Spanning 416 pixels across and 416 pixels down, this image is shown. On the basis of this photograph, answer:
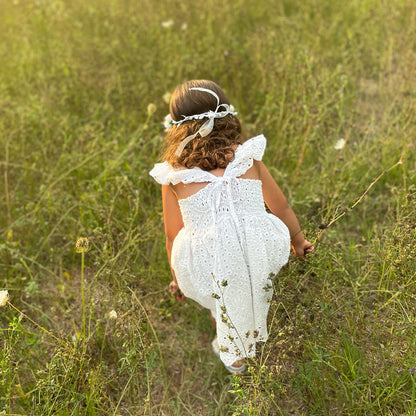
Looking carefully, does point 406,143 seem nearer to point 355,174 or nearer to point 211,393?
point 355,174

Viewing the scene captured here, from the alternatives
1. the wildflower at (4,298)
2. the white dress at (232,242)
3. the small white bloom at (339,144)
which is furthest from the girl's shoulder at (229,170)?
the small white bloom at (339,144)

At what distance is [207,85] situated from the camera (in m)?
1.65

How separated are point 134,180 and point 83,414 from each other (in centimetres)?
129

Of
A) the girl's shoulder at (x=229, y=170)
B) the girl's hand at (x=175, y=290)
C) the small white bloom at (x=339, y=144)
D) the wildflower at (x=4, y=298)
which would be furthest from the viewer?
the small white bloom at (x=339, y=144)

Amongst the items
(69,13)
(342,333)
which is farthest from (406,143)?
(69,13)

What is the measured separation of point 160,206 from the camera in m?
2.46

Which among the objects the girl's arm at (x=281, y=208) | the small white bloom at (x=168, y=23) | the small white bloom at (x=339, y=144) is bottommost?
the small white bloom at (x=339, y=144)

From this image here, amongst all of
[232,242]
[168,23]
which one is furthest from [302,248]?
[168,23]

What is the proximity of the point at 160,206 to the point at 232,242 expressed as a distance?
1000 mm

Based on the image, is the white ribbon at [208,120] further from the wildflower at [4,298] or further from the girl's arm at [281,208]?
the wildflower at [4,298]

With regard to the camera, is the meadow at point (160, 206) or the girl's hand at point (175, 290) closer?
the meadow at point (160, 206)

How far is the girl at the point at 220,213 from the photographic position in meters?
1.56

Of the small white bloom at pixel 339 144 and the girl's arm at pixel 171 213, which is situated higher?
the girl's arm at pixel 171 213

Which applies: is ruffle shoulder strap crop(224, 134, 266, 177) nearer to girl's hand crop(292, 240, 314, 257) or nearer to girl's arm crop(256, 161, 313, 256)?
girl's arm crop(256, 161, 313, 256)
